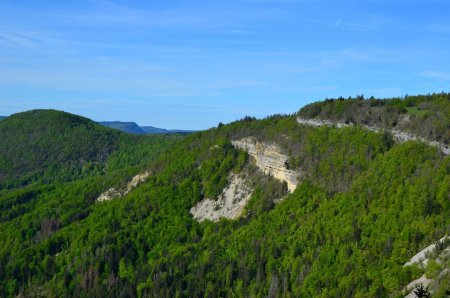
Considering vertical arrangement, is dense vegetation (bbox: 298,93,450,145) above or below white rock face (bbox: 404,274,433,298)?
above

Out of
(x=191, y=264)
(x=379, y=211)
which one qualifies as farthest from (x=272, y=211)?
(x=379, y=211)

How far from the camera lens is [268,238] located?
134m

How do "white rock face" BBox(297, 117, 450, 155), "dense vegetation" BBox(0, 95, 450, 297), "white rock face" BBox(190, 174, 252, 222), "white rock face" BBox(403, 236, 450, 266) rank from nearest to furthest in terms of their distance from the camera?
"white rock face" BBox(403, 236, 450, 266) < "dense vegetation" BBox(0, 95, 450, 297) < "white rock face" BBox(297, 117, 450, 155) < "white rock face" BBox(190, 174, 252, 222)

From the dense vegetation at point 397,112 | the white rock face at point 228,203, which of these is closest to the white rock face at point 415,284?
the dense vegetation at point 397,112

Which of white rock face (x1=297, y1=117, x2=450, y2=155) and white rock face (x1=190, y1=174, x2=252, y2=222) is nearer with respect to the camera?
white rock face (x1=297, y1=117, x2=450, y2=155)

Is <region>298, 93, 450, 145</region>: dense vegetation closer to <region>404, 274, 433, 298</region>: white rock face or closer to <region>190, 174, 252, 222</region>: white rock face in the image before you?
<region>190, 174, 252, 222</region>: white rock face

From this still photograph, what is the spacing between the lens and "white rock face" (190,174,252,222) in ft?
526

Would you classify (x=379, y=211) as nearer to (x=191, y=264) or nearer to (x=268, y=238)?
(x=268, y=238)

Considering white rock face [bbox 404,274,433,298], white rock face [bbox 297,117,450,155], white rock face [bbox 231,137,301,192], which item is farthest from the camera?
white rock face [bbox 231,137,301,192]

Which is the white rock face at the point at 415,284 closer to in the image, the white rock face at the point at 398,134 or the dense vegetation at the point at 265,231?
the dense vegetation at the point at 265,231

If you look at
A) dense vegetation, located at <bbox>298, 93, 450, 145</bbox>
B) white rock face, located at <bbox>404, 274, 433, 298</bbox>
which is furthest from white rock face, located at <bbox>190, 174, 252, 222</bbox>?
white rock face, located at <bbox>404, 274, 433, 298</bbox>

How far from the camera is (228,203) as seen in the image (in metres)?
164

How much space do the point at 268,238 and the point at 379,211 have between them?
32.6 metres

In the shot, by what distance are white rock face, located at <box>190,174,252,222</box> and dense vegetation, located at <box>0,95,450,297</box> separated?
122 inches
